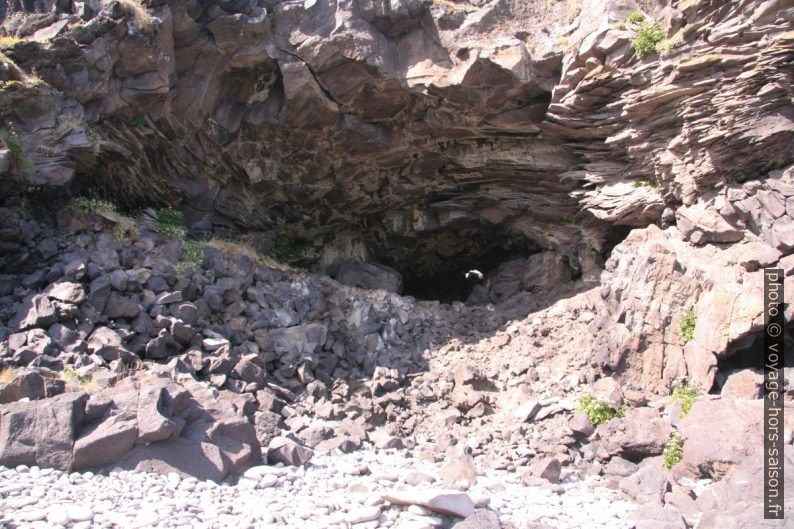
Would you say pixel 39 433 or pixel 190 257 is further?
pixel 190 257

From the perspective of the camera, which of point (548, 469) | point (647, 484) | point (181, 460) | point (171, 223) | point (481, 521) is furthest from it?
point (171, 223)

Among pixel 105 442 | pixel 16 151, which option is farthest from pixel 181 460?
pixel 16 151

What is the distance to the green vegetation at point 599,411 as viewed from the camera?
935 centimetres

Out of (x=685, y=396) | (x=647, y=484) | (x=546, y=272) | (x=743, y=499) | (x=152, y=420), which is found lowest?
(x=546, y=272)

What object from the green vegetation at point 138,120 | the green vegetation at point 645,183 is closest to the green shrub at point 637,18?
the green vegetation at point 645,183

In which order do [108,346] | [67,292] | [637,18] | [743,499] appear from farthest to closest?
[637,18], [67,292], [108,346], [743,499]

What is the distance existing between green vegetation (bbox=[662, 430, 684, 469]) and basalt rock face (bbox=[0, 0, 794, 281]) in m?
5.81

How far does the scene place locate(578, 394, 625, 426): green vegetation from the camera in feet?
30.7

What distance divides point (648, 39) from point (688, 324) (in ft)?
19.5

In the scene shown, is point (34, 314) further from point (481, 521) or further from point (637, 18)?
point (637, 18)

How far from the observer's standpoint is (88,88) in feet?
38.2

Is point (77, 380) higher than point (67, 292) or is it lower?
lower

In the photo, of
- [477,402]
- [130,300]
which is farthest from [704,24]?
[130,300]

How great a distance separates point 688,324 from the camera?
397 inches
